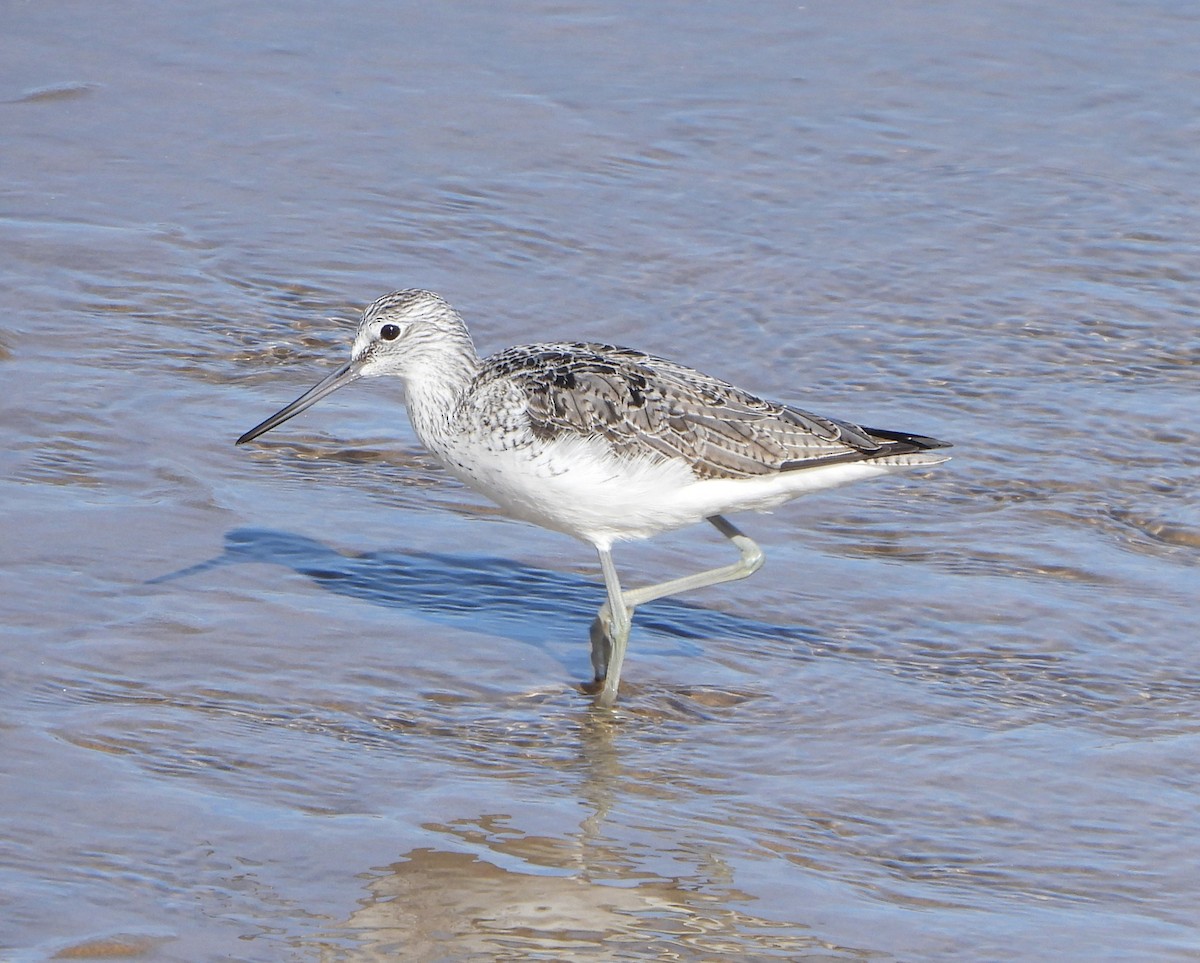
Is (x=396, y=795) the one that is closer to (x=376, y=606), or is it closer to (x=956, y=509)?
(x=376, y=606)

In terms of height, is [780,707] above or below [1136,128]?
below

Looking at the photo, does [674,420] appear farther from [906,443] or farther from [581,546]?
[581,546]

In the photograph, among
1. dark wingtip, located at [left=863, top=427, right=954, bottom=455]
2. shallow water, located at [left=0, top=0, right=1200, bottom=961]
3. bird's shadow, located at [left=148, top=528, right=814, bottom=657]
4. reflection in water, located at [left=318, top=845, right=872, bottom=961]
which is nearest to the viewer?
reflection in water, located at [left=318, top=845, right=872, bottom=961]

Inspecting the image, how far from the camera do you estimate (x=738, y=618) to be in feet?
24.5

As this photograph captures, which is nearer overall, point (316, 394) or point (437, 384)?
point (437, 384)

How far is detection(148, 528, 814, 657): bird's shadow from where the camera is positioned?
Answer: 7.30m

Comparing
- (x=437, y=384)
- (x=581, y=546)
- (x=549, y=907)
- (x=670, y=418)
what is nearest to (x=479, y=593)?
(x=581, y=546)

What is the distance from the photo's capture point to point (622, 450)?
6.79 metres

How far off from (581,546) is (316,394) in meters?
1.35

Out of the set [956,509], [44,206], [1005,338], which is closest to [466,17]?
[44,206]

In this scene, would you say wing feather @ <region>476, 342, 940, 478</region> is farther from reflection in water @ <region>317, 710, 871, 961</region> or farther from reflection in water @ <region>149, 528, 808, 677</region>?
reflection in water @ <region>317, 710, 871, 961</region>

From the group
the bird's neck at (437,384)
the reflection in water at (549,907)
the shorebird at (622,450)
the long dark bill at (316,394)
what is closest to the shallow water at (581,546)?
the reflection in water at (549,907)

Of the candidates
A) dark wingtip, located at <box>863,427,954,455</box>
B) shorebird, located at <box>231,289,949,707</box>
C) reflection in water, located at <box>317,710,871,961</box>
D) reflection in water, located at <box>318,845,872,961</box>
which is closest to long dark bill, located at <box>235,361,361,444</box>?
shorebird, located at <box>231,289,949,707</box>

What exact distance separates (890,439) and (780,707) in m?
1.05
